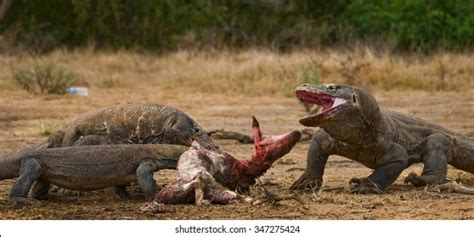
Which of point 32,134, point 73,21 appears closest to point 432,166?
point 32,134

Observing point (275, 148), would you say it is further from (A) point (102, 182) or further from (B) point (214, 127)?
(B) point (214, 127)

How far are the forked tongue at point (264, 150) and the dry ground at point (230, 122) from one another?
29 centimetres

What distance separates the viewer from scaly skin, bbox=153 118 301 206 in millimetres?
7488

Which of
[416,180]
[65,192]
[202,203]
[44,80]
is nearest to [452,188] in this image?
[416,180]

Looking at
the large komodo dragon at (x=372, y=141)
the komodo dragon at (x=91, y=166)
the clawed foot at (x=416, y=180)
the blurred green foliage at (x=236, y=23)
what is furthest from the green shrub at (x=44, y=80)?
the komodo dragon at (x=91, y=166)

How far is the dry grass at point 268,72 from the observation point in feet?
65.6

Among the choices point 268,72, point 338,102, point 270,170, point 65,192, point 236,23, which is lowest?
point 236,23

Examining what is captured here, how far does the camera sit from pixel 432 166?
28.3ft

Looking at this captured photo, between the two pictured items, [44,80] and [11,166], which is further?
[44,80]

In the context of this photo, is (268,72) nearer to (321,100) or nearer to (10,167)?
(321,100)

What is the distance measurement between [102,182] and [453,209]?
88.5 inches

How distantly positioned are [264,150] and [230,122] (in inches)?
288

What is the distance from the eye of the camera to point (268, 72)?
2106 centimetres

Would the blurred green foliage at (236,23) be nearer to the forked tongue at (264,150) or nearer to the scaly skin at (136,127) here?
the scaly skin at (136,127)
